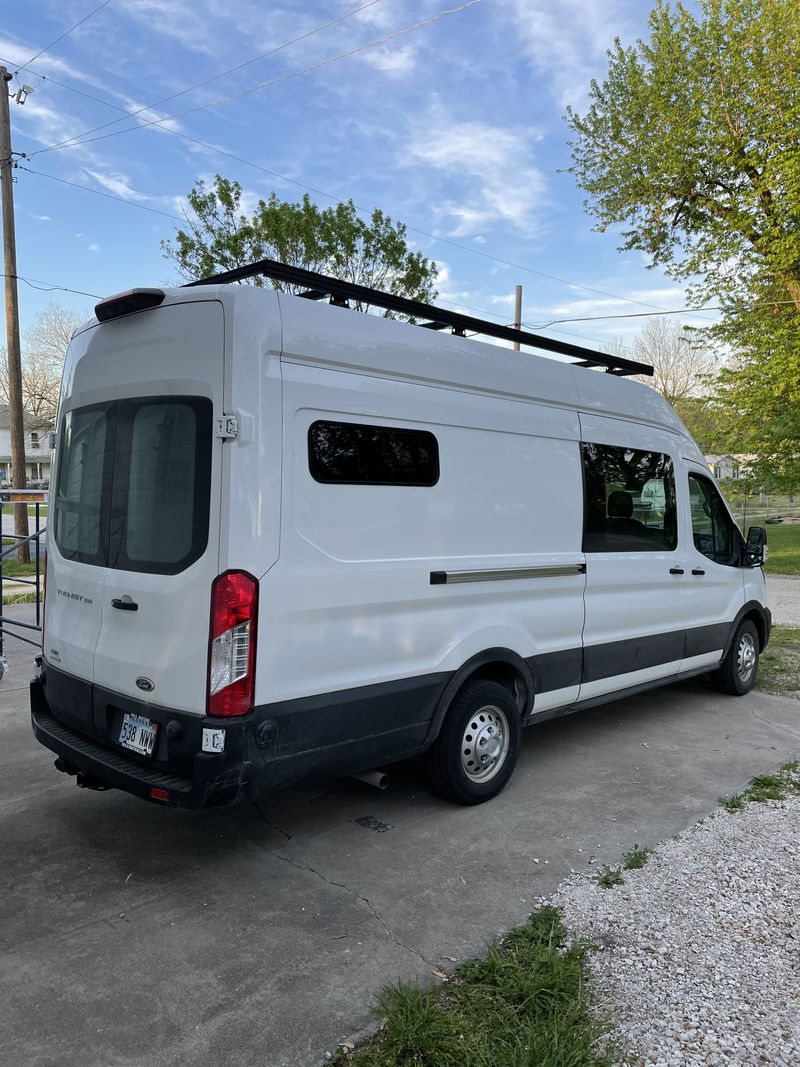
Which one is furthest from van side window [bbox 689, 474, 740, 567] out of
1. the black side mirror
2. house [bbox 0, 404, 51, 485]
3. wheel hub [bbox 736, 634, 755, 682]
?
house [bbox 0, 404, 51, 485]

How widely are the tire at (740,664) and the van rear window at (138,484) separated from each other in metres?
5.27

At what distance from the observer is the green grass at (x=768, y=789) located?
4.38 m

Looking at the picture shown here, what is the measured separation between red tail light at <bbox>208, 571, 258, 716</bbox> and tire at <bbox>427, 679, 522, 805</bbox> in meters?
1.42

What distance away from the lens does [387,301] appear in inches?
156

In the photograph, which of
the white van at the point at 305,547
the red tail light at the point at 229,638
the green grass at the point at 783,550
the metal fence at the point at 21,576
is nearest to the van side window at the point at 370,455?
the white van at the point at 305,547

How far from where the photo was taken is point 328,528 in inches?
137

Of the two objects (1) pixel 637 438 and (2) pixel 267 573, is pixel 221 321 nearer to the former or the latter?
(2) pixel 267 573

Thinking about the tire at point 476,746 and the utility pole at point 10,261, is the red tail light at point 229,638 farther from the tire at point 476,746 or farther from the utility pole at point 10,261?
the utility pole at point 10,261

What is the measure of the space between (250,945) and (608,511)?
351 centimetres

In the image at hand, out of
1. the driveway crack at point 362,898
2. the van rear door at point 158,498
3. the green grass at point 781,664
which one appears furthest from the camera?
the green grass at point 781,664

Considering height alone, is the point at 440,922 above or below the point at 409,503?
below

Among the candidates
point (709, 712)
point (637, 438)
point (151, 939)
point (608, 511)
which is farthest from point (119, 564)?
point (709, 712)

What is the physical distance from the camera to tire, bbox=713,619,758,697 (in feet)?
22.1

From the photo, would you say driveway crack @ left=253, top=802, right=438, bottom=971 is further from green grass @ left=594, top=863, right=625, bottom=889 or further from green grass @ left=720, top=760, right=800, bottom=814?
green grass @ left=720, top=760, right=800, bottom=814
